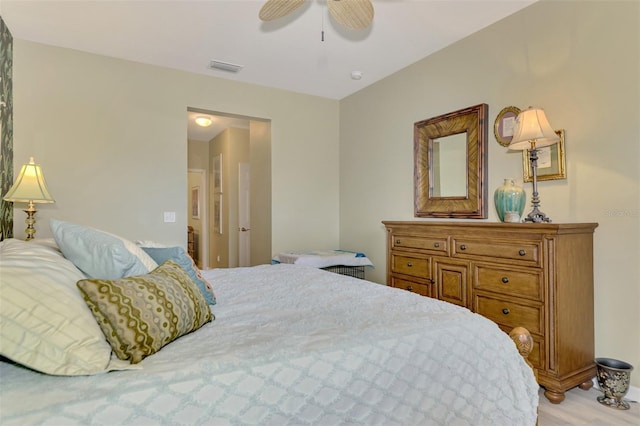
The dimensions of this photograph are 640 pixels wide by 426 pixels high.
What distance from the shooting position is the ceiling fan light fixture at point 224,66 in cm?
368

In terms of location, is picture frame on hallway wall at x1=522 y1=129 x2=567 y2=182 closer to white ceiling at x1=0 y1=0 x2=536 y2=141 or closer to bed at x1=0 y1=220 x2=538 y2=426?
white ceiling at x1=0 y1=0 x2=536 y2=141

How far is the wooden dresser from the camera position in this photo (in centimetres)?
209

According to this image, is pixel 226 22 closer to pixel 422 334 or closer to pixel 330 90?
pixel 330 90

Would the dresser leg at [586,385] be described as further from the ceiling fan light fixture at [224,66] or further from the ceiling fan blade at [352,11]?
the ceiling fan light fixture at [224,66]

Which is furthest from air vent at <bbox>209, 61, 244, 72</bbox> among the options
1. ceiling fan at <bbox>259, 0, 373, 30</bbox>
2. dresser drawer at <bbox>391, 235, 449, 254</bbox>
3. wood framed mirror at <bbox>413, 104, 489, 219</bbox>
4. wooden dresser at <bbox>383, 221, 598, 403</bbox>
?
wooden dresser at <bbox>383, 221, 598, 403</bbox>

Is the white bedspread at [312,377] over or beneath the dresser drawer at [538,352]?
over

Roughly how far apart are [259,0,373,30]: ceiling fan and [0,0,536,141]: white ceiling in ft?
1.81

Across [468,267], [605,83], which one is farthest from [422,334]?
[605,83]

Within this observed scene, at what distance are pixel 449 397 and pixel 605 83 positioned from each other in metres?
2.29

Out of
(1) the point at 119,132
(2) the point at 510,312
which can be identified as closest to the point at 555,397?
(2) the point at 510,312

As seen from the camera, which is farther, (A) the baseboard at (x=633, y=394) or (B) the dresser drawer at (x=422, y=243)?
(B) the dresser drawer at (x=422, y=243)

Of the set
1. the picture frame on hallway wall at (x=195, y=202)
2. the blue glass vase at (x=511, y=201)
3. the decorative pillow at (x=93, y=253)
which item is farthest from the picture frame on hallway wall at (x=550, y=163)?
the picture frame on hallway wall at (x=195, y=202)

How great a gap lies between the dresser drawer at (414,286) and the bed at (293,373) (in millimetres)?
1368

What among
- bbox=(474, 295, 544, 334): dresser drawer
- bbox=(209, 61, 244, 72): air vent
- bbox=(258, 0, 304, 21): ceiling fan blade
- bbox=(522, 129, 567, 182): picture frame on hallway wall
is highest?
bbox=(209, 61, 244, 72): air vent
